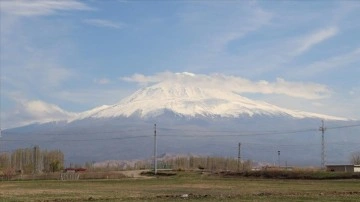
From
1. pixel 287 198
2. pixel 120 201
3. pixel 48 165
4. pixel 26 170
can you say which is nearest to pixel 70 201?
pixel 120 201

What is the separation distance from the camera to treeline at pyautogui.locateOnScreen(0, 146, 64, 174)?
152 metres

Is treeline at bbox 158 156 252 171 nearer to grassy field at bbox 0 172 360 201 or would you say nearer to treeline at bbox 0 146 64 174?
treeline at bbox 0 146 64 174

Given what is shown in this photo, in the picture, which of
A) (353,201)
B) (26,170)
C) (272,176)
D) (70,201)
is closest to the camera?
(353,201)

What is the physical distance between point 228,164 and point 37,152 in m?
52.5

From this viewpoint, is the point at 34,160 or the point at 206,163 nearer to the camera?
the point at 34,160

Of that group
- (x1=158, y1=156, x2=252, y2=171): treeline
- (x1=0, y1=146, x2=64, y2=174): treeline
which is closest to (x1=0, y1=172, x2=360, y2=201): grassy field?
(x1=0, y1=146, x2=64, y2=174): treeline

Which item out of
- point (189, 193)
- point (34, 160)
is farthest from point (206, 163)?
point (189, 193)

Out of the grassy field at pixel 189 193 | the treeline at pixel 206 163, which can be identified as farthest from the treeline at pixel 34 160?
the grassy field at pixel 189 193

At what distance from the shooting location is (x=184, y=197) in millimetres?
41500

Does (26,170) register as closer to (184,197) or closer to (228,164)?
(228,164)

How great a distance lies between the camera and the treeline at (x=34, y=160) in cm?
15188

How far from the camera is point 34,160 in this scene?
154 m

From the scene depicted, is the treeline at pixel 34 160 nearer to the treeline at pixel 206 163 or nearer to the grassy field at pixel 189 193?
the treeline at pixel 206 163

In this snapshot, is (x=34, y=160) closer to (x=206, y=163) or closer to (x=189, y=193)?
(x=206, y=163)
